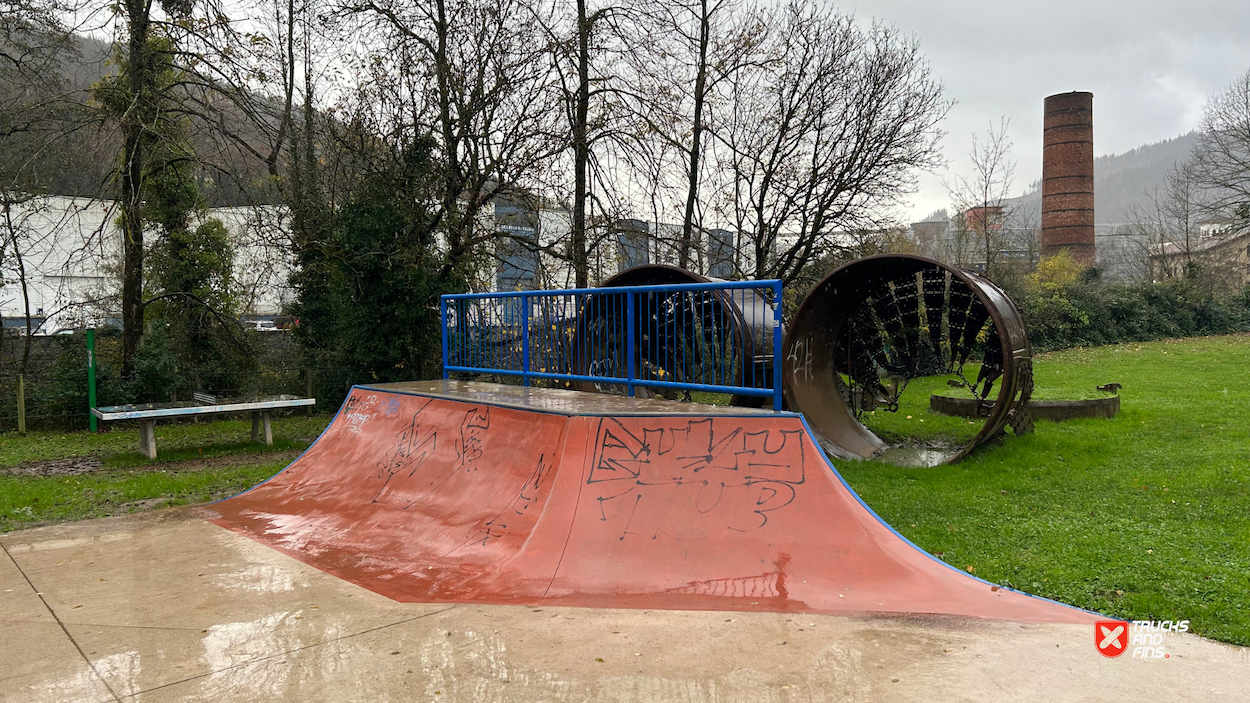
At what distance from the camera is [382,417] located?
8.41 m

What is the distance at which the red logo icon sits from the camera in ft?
12.3

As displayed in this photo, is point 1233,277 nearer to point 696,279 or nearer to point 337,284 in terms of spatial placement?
point 696,279

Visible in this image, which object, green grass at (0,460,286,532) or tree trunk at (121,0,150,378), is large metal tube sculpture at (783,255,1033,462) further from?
tree trunk at (121,0,150,378)

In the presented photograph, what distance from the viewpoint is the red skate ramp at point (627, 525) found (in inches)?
182

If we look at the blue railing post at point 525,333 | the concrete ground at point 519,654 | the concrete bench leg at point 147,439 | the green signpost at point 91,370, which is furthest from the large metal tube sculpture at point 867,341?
the green signpost at point 91,370

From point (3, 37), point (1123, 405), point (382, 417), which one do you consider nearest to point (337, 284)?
point (382, 417)

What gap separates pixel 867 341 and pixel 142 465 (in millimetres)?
10034

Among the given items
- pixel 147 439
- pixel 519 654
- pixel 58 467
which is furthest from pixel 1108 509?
pixel 58 467

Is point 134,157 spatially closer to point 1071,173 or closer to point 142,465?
point 142,465

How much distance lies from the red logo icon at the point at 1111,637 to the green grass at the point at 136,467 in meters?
7.88

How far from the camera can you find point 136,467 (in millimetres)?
10164

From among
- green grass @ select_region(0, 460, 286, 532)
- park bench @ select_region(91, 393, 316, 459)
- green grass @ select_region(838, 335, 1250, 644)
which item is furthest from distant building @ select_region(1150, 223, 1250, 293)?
Answer: green grass @ select_region(0, 460, 286, 532)

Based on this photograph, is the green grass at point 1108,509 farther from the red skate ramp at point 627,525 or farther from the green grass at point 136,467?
the green grass at point 136,467

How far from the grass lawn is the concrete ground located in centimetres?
88
